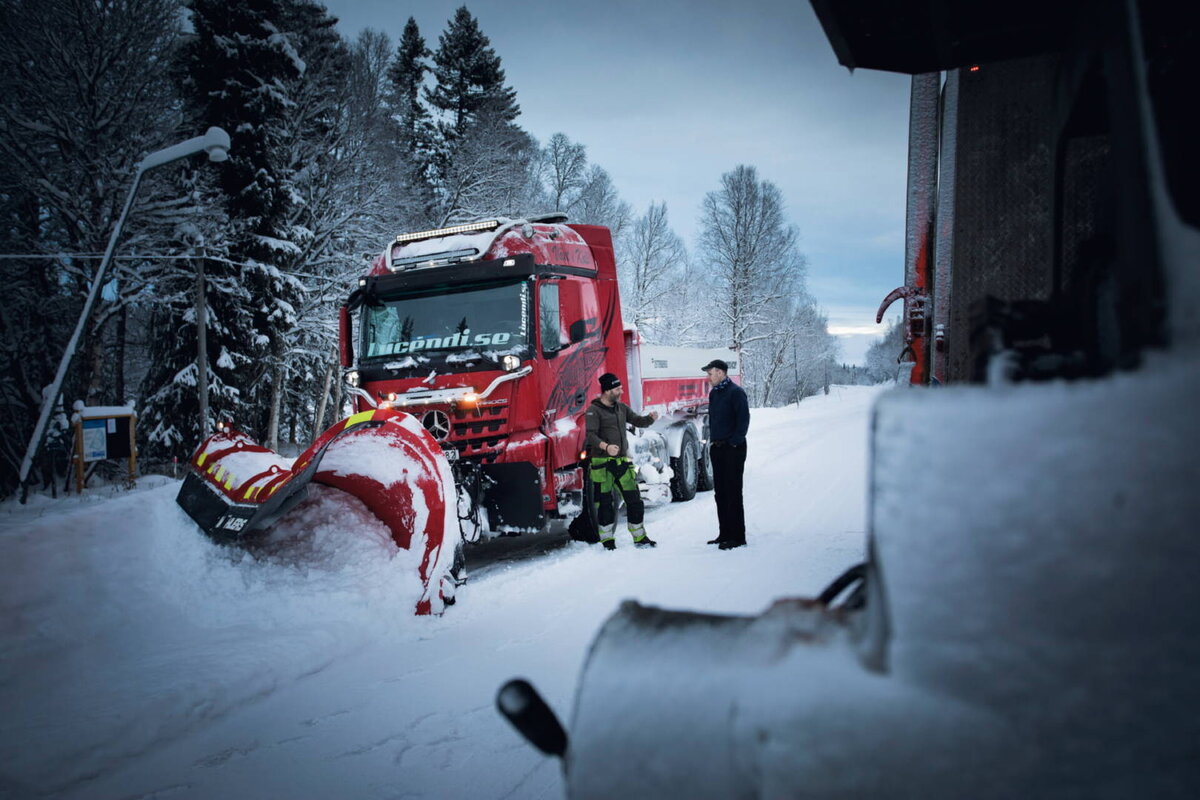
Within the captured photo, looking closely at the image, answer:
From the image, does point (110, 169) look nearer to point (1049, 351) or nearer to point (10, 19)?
point (10, 19)

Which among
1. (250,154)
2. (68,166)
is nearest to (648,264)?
(250,154)

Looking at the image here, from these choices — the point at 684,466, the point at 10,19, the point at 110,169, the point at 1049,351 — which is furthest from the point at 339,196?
the point at 1049,351

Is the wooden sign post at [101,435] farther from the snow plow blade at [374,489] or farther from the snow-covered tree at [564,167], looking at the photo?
the snow-covered tree at [564,167]

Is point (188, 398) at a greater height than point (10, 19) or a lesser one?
lesser

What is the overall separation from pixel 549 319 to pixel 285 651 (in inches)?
139

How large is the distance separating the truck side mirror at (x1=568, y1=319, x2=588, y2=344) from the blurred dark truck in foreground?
5383 mm

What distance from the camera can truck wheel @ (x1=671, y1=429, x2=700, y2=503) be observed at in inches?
360

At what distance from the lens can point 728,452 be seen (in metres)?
6.25

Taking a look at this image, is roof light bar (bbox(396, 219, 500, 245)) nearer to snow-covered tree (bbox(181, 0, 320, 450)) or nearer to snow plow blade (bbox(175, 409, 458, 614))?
snow plow blade (bbox(175, 409, 458, 614))

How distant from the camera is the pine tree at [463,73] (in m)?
27.5

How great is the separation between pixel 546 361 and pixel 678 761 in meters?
5.20

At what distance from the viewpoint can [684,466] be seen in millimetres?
9312

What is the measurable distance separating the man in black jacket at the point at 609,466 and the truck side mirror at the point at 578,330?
488mm

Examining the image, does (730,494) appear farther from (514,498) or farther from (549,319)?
(549,319)
